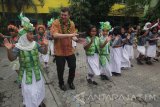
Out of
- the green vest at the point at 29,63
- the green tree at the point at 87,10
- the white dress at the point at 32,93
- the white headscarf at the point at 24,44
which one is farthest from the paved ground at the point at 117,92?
the green tree at the point at 87,10

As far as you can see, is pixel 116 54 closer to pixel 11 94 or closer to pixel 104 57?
pixel 104 57

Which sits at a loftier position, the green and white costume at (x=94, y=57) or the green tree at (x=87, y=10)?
the green tree at (x=87, y=10)

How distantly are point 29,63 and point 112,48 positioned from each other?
3.71 m

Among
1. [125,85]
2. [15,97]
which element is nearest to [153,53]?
[125,85]

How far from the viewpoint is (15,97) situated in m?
6.02

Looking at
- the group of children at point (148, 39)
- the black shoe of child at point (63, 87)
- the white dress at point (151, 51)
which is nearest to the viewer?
the black shoe of child at point (63, 87)

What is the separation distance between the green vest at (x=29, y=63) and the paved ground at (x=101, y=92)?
3.41 ft

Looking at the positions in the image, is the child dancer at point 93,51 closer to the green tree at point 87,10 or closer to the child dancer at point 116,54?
the child dancer at point 116,54

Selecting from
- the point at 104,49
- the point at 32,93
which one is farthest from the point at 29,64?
the point at 104,49

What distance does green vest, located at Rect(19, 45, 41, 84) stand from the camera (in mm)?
4727

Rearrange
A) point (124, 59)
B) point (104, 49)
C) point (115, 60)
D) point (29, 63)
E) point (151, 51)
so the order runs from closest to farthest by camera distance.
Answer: point (29, 63)
point (104, 49)
point (115, 60)
point (124, 59)
point (151, 51)

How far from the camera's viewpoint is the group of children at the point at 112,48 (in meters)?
6.54

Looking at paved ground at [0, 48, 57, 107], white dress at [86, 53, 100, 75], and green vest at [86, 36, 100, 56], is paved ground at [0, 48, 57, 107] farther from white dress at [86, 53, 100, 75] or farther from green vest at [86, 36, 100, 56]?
green vest at [86, 36, 100, 56]

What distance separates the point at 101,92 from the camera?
20.3 feet
